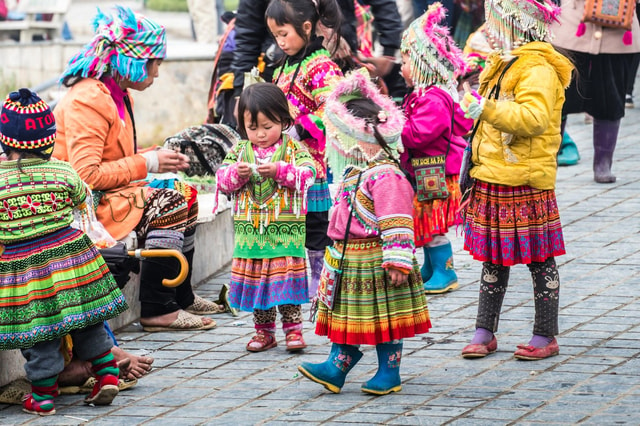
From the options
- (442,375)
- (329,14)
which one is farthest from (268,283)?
(329,14)

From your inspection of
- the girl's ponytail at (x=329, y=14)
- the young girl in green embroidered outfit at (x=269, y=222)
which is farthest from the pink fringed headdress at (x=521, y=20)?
the girl's ponytail at (x=329, y=14)

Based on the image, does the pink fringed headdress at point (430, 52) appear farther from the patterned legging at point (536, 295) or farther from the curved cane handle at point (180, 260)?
the curved cane handle at point (180, 260)

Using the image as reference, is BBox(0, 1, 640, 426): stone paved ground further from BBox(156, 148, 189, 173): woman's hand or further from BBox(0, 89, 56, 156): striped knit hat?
BBox(0, 89, 56, 156): striped knit hat

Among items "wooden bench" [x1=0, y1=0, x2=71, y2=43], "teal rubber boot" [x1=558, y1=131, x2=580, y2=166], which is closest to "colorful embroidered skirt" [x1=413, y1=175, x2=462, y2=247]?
"teal rubber boot" [x1=558, y1=131, x2=580, y2=166]

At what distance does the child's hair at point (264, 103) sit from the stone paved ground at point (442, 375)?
1225 mm

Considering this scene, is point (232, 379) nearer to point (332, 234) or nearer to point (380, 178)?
point (332, 234)

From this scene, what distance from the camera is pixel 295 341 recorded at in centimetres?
607

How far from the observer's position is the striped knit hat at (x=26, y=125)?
525 cm

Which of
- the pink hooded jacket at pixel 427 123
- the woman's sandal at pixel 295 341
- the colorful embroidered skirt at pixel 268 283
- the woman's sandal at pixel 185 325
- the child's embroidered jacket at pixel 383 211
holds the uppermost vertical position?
the pink hooded jacket at pixel 427 123

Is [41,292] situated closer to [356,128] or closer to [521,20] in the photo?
[356,128]

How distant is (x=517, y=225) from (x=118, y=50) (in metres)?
2.47

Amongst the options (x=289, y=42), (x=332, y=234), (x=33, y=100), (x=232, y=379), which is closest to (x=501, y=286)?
(x=332, y=234)

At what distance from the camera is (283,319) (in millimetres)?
6176

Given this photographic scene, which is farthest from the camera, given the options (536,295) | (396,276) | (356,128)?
(536,295)
